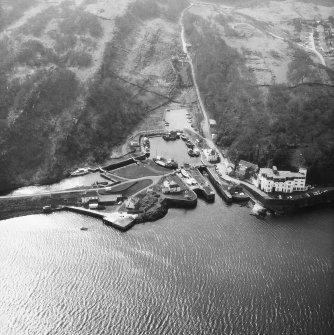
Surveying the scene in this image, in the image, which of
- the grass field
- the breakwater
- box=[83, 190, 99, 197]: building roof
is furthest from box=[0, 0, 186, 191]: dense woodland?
the breakwater

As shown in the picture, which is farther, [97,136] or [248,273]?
[97,136]

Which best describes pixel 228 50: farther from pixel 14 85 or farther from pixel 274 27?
pixel 14 85

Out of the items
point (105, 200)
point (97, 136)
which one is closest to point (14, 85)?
point (97, 136)

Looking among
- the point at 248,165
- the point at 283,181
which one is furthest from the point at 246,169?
the point at 283,181

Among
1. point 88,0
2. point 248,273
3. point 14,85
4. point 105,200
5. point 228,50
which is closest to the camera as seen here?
point 248,273

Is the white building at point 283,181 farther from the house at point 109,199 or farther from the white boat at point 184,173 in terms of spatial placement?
the house at point 109,199

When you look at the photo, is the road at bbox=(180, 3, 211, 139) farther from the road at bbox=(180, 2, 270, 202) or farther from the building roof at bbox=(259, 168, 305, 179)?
the building roof at bbox=(259, 168, 305, 179)
